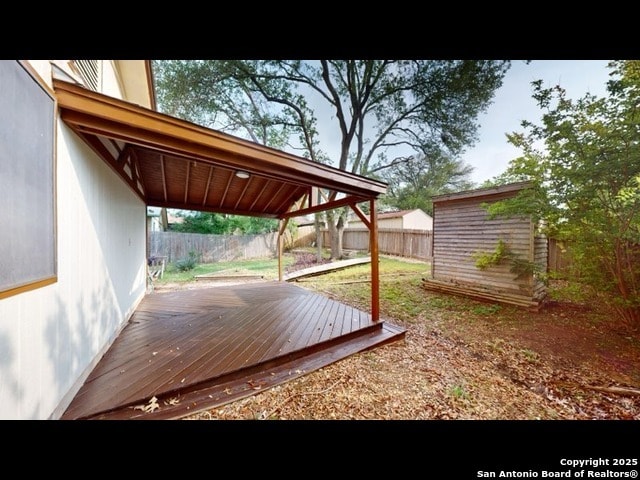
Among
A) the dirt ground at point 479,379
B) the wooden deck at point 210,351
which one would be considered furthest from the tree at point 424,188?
the wooden deck at point 210,351

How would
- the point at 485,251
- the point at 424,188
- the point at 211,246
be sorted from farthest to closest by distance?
the point at 424,188 → the point at 211,246 → the point at 485,251

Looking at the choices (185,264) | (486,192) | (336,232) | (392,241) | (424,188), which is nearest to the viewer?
(486,192)

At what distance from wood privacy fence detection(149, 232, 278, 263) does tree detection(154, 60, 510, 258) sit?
15.8ft

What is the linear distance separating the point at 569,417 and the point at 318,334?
106 inches

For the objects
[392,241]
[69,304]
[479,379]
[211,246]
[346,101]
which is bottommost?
[479,379]

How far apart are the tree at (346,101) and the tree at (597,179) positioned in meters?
7.52

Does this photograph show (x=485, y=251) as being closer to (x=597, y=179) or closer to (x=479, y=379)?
(x=597, y=179)

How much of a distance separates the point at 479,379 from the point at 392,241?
11913 millimetres

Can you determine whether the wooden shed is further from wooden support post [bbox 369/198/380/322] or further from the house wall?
the house wall

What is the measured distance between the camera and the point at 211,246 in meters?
12.1

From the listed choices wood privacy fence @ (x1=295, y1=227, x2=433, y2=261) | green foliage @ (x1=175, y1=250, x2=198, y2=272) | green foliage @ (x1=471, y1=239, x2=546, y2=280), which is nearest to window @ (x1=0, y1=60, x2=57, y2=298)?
green foliage @ (x1=471, y1=239, x2=546, y2=280)

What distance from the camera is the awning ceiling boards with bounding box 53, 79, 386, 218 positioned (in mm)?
1900

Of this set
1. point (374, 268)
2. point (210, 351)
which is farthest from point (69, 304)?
point (374, 268)
